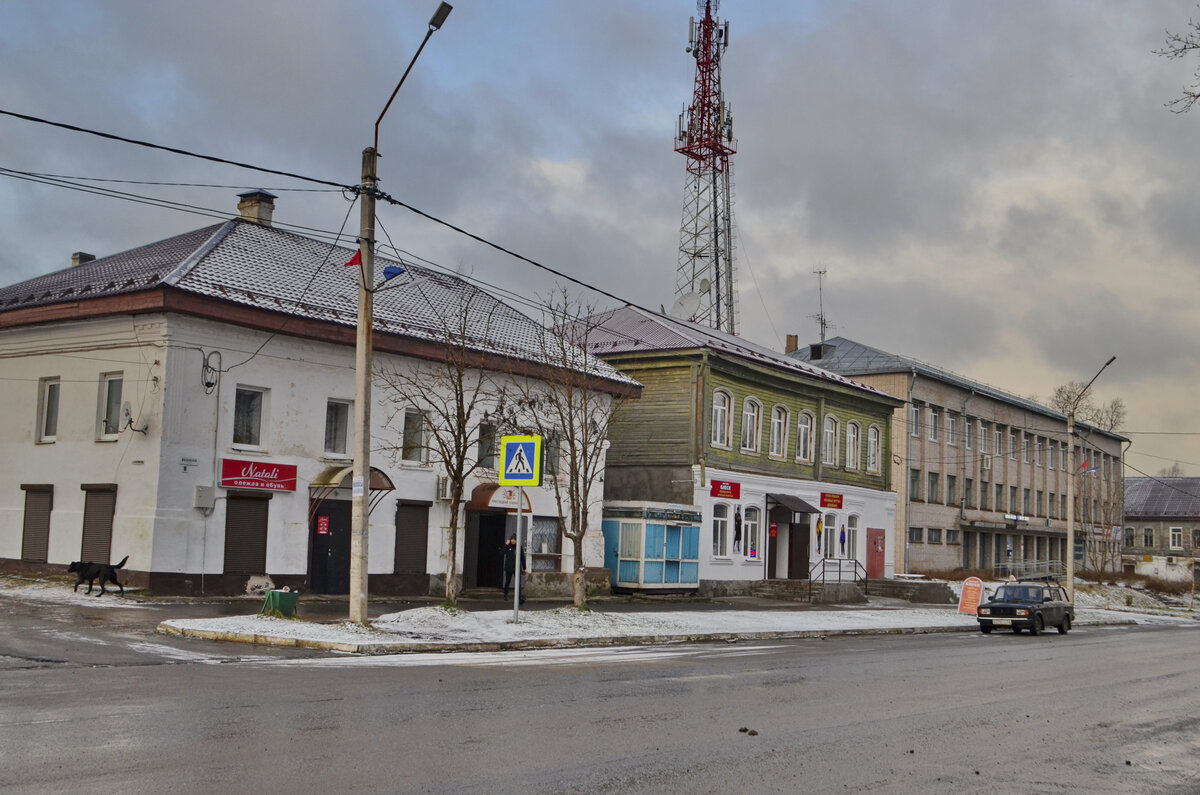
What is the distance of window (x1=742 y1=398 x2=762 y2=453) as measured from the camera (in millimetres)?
40938

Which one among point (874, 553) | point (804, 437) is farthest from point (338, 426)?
point (874, 553)

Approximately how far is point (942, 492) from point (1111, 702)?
5098cm

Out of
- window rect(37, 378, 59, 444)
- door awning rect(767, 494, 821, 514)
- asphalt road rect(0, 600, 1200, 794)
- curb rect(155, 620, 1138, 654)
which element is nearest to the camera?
asphalt road rect(0, 600, 1200, 794)

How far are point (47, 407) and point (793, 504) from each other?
2507 cm

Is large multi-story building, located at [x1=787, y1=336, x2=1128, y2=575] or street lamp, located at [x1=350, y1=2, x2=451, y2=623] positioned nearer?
street lamp, located at [x1=350, y1=2, x2=451, y2=623]

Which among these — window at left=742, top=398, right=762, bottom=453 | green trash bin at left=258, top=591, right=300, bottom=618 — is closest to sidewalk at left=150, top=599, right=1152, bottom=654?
green trash bin at left=258, top=591, right=300, bottom=618

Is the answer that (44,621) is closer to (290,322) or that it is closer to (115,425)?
(115,425)

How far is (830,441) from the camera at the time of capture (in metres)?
46.5

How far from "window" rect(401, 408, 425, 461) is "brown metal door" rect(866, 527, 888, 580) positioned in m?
24.4

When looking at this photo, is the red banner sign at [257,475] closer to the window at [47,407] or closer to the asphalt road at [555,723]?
the window at [47,407]

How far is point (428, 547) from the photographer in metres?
29.6

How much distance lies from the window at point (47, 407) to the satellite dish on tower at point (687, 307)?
2552 cm

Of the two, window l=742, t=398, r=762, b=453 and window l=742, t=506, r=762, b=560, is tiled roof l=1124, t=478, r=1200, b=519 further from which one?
window l=742, t=506, r=762, b=560

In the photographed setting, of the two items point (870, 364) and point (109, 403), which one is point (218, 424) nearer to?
point (109, 403)
